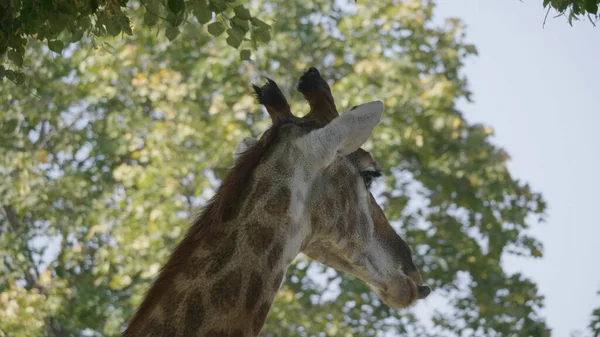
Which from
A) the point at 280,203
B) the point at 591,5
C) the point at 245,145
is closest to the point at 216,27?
the point at 245,145

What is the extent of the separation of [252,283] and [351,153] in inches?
41.1

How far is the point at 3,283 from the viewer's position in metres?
14.3

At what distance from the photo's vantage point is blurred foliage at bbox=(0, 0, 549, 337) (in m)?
13.2

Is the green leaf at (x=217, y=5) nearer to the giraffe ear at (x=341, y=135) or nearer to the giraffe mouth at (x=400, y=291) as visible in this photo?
the giraffe ear at (x=341, y=135)

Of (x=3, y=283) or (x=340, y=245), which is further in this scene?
(x=3, y=283)

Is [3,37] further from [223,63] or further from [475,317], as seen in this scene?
[475,317]

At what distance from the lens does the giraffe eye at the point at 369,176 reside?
5234mm

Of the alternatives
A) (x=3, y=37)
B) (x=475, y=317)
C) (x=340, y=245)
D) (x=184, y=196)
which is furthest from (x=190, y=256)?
(x=475, y=317)

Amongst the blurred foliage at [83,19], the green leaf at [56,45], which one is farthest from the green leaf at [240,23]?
the green leaf at [56,45]

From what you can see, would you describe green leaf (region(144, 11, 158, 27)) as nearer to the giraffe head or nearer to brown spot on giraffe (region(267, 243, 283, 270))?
the giraffe head

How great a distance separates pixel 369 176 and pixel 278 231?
0.82 metres

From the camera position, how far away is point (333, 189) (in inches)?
196

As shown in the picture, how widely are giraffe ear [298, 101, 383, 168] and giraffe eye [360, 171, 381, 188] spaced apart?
0.69 feet

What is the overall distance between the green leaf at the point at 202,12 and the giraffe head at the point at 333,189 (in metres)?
0.43
